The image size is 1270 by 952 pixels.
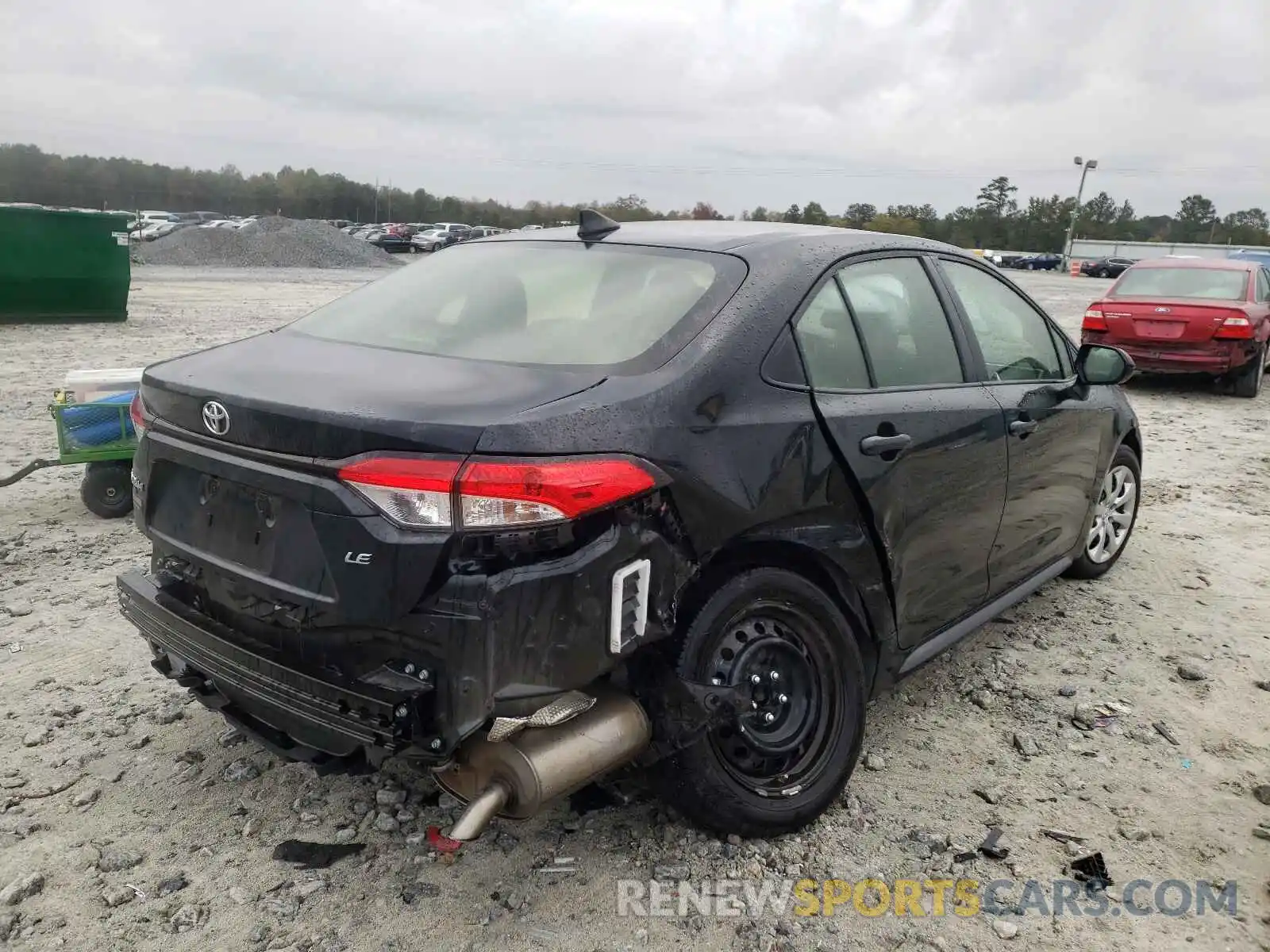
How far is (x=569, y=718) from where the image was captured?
2.39 meters

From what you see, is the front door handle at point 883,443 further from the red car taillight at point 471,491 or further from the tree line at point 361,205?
the tree line at point 361,205

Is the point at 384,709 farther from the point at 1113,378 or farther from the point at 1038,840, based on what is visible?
the point at 1113,378

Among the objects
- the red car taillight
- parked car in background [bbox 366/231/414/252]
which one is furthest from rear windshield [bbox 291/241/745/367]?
parked car in background [bbox 366/231/414/252]

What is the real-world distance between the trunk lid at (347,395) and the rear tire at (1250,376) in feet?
37.7

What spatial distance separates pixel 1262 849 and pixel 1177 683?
1151 mm

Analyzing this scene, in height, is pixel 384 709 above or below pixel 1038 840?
above

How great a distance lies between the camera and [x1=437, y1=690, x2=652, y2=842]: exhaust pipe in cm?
230

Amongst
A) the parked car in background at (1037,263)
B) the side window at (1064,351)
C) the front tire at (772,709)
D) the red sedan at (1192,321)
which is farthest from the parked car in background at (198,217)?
the front tire at (772,709)

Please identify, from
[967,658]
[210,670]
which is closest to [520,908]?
[210,670]

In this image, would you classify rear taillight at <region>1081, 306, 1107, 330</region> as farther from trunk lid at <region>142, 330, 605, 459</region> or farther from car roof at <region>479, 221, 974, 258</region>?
trunk lid at <region>142, 330, 605, 459</region>

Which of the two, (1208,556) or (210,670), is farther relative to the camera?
(1208,556)

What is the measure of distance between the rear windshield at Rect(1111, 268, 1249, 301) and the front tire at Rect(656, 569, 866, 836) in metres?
10.8

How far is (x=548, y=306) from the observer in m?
2.92

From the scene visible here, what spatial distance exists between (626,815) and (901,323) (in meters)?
1.85
